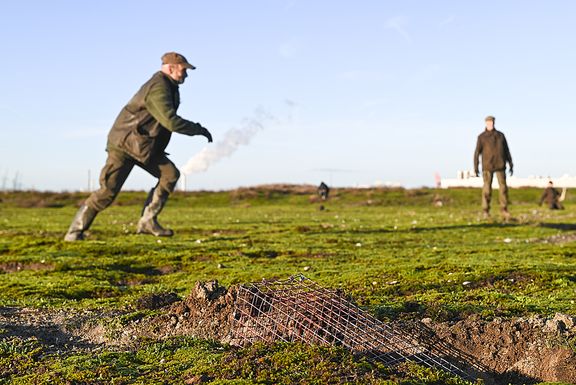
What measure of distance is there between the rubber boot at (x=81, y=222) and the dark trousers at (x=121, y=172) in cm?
29

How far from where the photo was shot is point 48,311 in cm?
846

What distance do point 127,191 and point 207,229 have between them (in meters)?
42.3

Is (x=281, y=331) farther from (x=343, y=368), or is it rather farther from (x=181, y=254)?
(x=181, y=254)

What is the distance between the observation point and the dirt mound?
5918mm

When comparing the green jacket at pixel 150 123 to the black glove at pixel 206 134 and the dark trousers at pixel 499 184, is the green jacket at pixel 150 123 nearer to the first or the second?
the black glove at pixel 206 134

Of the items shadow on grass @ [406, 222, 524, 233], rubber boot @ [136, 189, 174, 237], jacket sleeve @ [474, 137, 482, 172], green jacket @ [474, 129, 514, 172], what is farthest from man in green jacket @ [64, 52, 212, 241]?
green jacket @ [474, 129, 514, 172]

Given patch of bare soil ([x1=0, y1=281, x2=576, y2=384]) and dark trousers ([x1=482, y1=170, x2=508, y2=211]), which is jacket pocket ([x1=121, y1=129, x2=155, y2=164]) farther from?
dark trousers ([x1=482, y1=170, x2=508, y2=211])

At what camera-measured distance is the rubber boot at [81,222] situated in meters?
16.1

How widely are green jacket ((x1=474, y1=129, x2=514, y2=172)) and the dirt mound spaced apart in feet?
56.9

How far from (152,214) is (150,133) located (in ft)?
7.48

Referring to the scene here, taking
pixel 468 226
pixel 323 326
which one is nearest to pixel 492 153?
pixel 468 226

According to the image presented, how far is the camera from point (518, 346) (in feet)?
20.5

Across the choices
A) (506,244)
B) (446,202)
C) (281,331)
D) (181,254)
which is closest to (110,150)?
(181,254)

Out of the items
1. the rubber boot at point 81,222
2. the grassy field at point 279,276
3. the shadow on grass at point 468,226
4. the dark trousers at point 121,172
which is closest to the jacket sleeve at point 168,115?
the dark trousers at point 121,172
